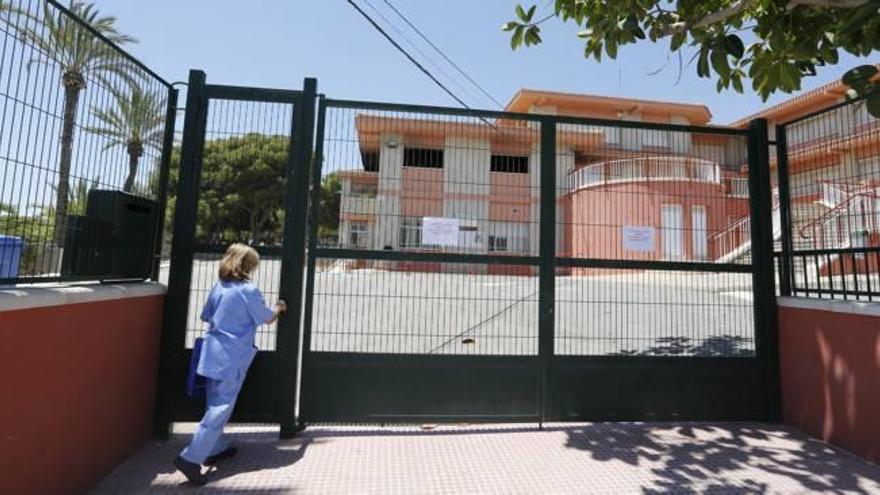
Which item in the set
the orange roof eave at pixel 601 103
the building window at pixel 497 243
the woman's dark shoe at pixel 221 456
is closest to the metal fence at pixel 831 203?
the building window at pixel 497 243

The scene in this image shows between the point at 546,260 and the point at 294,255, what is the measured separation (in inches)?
91.5

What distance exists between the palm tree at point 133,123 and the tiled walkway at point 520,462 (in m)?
2.34

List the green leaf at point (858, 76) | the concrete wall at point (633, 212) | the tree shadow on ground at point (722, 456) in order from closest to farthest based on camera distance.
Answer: the green leaf at point (858, 76) → the tree shadow on ground at point (722, 456) → the concrete wall at point (633, 212)

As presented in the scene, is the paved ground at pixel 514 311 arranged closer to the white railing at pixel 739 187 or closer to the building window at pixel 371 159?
the white railing at pixel 739 187

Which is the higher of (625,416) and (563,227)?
(563,227)

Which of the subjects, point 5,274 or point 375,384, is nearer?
point 5,274

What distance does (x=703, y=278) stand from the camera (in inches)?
188

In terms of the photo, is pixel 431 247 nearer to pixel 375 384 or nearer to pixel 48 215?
pixel 375 384

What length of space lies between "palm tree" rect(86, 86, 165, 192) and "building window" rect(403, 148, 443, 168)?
2.14 m

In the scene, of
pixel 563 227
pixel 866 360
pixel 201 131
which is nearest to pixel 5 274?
pixel 201 131

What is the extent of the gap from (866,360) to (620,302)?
1.90 metres

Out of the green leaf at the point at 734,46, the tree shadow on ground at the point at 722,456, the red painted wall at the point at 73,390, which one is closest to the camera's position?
the red painted wall at the point at 73,390

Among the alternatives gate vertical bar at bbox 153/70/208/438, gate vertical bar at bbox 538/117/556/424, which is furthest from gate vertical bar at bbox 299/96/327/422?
gate vertical bar at bbox 538/117/556/424

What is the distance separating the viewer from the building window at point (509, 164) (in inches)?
179
